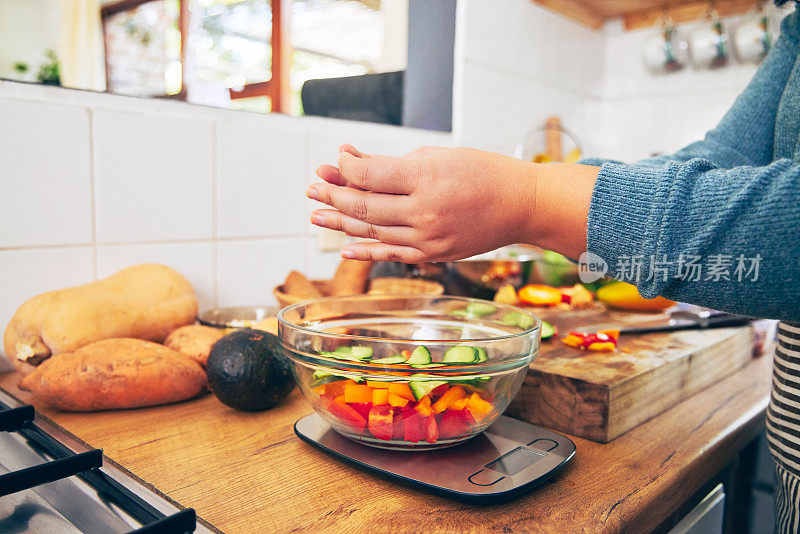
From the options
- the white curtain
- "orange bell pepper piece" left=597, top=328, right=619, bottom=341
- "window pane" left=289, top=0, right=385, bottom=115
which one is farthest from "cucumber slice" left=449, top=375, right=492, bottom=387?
"window pane" left=289, top=0, right=385, bottom=115

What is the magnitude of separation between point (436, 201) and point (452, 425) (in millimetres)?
215

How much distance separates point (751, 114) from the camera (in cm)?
78

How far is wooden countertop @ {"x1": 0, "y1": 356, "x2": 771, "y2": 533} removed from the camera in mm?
476

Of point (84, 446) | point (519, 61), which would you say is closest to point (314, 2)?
point (519, 61)

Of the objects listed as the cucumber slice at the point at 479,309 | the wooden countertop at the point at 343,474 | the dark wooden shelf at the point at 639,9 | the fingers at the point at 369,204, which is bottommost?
the wooden countertop at the point at 343,474

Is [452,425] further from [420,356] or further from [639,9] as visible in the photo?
[639,9]

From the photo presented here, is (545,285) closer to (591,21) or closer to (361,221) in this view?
(361,221)

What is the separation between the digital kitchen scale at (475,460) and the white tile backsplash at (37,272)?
0.46 m

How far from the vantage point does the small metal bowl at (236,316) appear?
2.96 feet

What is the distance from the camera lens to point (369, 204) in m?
0.52

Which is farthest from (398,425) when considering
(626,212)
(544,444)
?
(626,212)

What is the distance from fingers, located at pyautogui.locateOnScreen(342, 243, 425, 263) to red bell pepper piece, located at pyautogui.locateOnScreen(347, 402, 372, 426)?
0.45 ft

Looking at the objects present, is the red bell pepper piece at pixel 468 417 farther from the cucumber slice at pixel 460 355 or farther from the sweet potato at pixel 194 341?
the sweet potato at pixel 194 341

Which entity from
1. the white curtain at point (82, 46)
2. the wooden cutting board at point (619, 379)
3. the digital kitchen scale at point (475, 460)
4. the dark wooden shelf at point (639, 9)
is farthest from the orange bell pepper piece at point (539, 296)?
the dark wooden shelf at point (639, 9)
